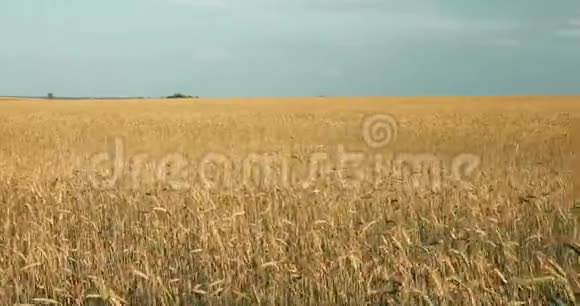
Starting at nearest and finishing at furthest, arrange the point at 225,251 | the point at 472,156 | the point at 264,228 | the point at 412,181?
the point at 225,251 → the point at 264,228 → the point at 412,181 → the point at 472,156

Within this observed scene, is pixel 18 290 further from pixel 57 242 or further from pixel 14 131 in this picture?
pixel 14 131

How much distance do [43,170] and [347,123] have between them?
1030cm

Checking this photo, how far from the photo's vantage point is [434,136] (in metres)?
11.5

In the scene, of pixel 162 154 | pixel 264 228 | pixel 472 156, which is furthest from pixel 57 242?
pixel 472 156

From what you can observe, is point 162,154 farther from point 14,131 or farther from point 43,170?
point 14,131

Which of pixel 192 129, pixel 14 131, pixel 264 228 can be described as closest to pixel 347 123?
pixel 192 129

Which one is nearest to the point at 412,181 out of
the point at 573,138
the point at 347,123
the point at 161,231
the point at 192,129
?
the point at 161,231

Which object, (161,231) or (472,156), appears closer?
(161,231)

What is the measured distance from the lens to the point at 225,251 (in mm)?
3602

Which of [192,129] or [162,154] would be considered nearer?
[162,154]

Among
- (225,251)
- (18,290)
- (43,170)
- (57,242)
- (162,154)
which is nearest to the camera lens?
(18,290)

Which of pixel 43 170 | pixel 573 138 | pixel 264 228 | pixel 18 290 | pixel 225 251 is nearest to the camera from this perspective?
pixel 18 290

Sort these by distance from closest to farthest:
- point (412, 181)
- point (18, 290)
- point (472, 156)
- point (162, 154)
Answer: point (18, 290), point (412, 181), point (472, 156), point (162, 154)

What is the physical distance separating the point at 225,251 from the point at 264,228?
701 mm
